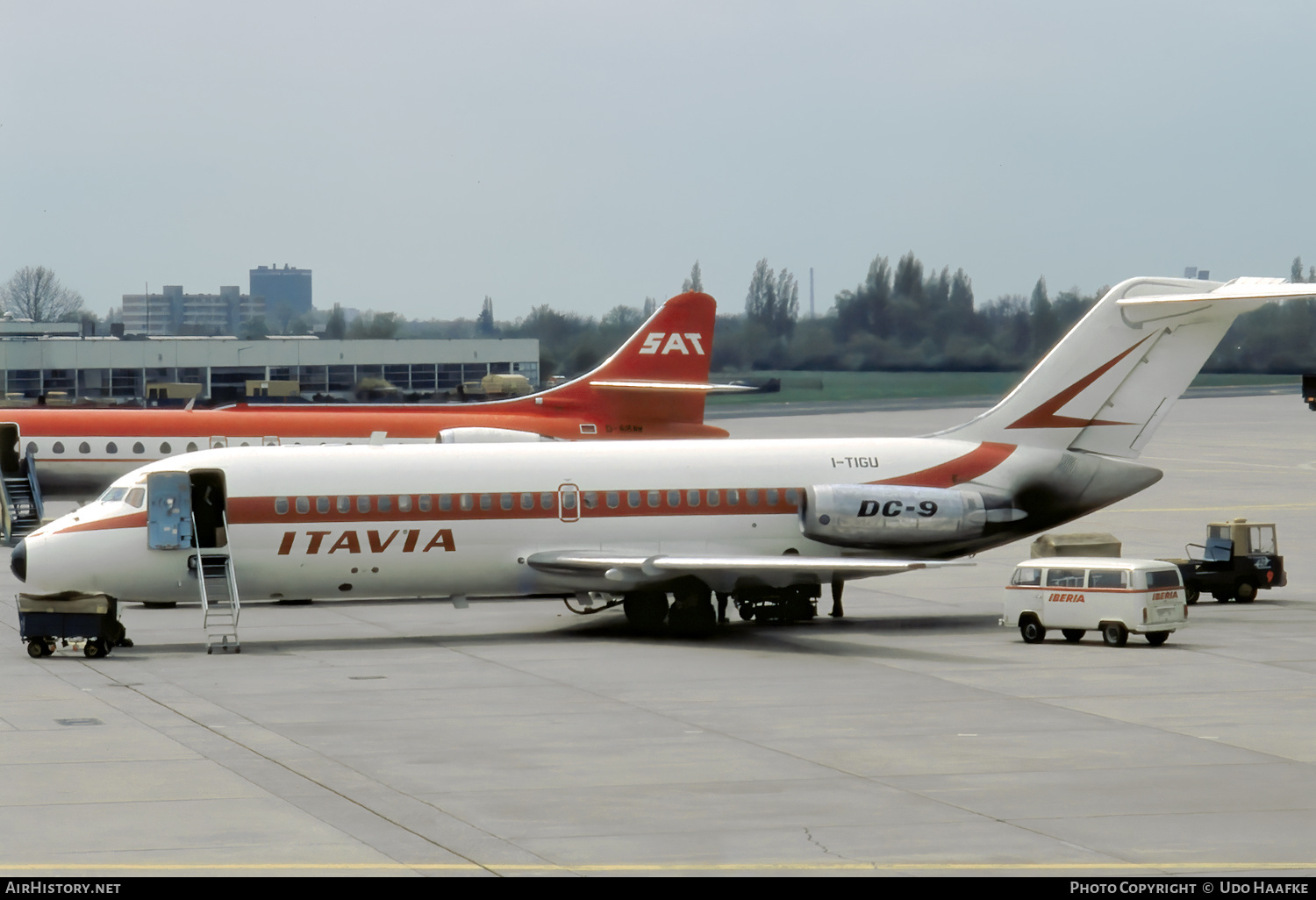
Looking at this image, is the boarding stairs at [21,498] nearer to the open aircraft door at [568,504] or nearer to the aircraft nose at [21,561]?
the aircraft nose at [21,561]

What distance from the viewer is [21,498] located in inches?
2010

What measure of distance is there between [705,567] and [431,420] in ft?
69.7

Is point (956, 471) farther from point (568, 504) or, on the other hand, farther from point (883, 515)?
point (568, 504)

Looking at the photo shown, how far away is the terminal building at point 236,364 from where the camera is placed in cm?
12812

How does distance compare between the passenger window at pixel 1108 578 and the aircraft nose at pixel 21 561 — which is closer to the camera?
the passenger window at pixel 1108 578

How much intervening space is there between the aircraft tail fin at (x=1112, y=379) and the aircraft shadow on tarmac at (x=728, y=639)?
408cm

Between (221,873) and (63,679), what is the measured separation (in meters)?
13.2

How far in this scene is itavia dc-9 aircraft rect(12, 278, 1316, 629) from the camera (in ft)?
104

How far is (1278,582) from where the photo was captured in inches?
1491

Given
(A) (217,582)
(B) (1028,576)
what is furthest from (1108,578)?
(A) (217,582)

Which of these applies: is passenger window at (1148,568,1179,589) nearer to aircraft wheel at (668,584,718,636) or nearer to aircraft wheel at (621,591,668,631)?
aircraft wheel at (668,584,718,636)

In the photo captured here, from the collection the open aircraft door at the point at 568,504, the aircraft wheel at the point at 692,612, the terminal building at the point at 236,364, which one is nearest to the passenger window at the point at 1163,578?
the aircraft wheel at the point at 692,612
